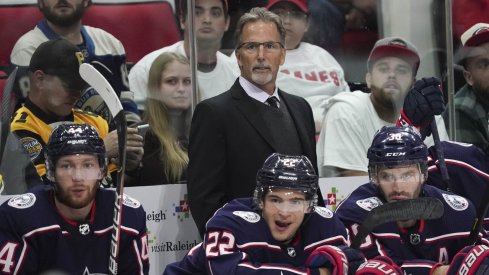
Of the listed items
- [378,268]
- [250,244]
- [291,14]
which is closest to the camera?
[378,268]

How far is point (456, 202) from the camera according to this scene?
3932mm

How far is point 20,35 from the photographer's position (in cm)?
465

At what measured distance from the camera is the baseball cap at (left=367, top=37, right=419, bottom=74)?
5.18m

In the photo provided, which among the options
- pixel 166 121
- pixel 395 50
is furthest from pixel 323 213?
pixel 395 50

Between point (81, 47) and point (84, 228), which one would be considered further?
point (81, 47)

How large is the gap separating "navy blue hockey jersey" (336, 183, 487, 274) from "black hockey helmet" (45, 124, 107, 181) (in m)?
0.88

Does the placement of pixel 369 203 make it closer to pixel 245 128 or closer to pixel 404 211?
pixel 404 211

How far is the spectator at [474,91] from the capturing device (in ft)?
17.3

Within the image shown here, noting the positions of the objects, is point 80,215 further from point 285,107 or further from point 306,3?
point 306,3

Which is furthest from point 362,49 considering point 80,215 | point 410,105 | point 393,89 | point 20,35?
point 80,215

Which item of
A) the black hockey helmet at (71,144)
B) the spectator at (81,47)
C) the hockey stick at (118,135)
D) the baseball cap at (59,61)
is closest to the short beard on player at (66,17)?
the spectator at (81,47)

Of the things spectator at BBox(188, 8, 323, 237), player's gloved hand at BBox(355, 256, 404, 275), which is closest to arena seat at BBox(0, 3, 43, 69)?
spectator at BBox(188, 8, 323, 237)

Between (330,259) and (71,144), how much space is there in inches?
37.8

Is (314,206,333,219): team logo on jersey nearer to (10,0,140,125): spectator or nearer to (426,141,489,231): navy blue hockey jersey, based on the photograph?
(426,141,489,231): navy blue hockey jersey
